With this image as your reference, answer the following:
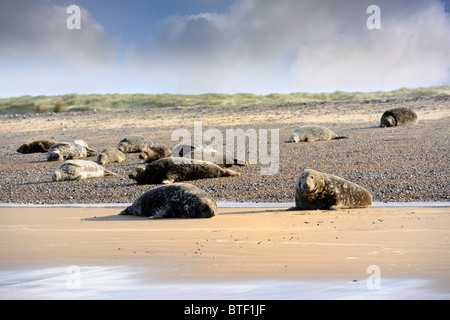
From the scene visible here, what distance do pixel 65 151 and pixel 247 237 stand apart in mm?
11326

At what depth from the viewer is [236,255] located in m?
5.11

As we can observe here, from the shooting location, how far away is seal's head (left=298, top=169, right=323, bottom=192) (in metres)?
8.45

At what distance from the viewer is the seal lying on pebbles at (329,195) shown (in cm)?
869

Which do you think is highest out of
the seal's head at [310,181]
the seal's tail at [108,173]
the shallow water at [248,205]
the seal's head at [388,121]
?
the seal's head at [388,121]

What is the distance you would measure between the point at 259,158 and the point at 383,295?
10954mm

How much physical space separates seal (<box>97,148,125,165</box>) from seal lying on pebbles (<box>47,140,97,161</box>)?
1677 mm

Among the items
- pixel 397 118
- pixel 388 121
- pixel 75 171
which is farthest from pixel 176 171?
pixel 397 118

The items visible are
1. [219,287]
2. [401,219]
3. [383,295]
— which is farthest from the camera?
[401,219]

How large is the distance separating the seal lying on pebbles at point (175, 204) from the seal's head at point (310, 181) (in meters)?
1.36

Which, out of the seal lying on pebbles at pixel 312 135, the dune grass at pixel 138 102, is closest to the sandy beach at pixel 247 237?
the seal lying on pebbles at pixel 312 135

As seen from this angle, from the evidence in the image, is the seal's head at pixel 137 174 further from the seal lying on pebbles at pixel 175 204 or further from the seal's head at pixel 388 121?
the seal's head at pixel 388 121
